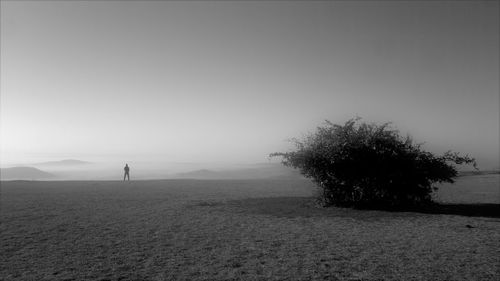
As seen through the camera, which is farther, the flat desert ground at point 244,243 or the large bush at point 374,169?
the large bush at point 374,169

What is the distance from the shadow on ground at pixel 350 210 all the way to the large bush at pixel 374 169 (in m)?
1.20

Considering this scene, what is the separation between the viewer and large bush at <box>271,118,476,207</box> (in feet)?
59.7

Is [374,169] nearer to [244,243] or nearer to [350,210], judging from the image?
[350,210]

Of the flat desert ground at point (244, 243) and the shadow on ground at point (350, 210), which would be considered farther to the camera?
the shadow on ground at point (350, 210)

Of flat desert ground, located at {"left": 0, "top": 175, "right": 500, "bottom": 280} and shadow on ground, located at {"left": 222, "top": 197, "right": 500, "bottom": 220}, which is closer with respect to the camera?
flat desert ground, located at {"left": 0, "top": 175, "right": 500, "bottom": 280}

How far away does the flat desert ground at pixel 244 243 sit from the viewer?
7.98 m

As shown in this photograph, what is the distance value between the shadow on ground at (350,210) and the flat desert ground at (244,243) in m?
0.05

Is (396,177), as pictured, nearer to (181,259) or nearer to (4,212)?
(181,259)

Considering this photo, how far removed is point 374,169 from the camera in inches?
727

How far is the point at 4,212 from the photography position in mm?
15797

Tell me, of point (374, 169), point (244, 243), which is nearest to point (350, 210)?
point (374, 169)

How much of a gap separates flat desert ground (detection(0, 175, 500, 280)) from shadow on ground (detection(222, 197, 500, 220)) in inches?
1.8

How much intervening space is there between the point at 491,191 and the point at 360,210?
13.1m

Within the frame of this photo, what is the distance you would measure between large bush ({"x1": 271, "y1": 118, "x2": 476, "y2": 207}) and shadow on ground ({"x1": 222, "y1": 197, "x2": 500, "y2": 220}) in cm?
120
